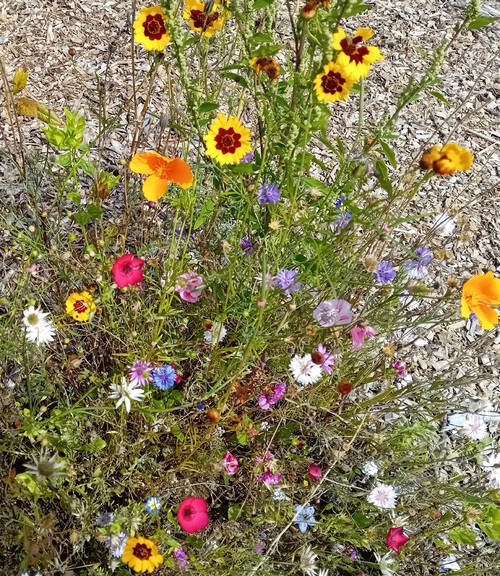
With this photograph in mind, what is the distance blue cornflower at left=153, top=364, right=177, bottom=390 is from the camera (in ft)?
5.07

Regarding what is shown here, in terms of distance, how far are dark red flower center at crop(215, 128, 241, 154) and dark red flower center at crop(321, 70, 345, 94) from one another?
0.83 feet

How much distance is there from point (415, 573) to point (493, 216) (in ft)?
5.46

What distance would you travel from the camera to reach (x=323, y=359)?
149 cm

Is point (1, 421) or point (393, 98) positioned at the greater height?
point (393, 98)

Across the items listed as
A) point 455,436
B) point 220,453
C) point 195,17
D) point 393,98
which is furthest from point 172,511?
point 393,98

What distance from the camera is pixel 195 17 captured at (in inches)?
60.4

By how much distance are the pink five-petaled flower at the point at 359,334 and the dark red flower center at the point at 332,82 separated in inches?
25.8

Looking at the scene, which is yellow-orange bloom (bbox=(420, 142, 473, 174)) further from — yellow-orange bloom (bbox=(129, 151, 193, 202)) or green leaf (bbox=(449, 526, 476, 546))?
green leaf (bbox=(449, 526, 476, 546))

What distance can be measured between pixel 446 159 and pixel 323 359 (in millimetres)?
618

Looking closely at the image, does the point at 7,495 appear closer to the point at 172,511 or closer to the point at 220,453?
the point at 172,511

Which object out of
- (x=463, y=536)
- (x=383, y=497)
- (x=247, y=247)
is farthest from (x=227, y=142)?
(x=463, y=536)

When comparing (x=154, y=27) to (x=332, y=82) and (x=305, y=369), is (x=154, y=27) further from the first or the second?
(x=305, y=369)

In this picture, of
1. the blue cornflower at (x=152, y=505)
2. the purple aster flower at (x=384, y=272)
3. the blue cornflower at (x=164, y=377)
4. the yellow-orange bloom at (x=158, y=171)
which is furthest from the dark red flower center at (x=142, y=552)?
the purple aster flower at (x=384, y=272)

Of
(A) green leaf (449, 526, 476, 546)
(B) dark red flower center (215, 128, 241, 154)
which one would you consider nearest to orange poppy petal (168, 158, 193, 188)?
(B) dark red flower center (215, 128, 241, 154)
